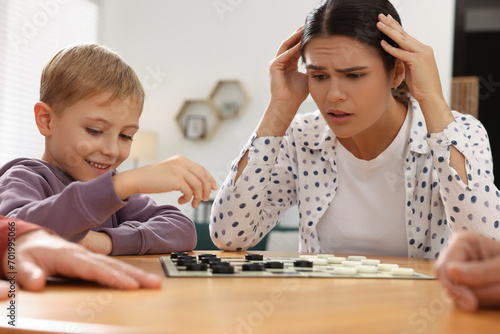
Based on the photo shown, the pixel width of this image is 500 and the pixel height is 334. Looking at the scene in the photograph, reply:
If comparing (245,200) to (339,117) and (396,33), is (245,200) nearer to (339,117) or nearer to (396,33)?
(339,117)

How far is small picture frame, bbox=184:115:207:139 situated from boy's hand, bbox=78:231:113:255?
437 cm

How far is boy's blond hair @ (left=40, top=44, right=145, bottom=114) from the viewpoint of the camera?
50.3 inches

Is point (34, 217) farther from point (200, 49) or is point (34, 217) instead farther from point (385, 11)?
point (200, 49)

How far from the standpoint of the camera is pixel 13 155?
446 cm

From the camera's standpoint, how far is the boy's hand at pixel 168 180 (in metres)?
0.93

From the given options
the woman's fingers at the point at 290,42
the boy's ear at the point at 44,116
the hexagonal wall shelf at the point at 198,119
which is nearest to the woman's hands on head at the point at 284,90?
the woman's fingers at the point at 290,42

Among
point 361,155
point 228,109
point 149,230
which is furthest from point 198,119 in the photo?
point 149,230

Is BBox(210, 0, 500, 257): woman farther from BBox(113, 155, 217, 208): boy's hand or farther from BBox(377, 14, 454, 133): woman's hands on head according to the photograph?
BBox(113, 155, 217, 208): boy's hand

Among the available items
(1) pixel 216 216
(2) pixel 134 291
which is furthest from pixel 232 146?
(2) pixel 134 291

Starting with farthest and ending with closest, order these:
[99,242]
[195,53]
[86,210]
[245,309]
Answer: [195,53] → [99,242] → [86,210] → [245,309]

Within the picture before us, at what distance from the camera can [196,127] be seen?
554cm

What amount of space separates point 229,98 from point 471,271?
16.4 feet

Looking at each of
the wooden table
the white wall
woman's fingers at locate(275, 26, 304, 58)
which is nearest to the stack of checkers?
the wooden table

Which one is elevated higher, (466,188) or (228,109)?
(228,109)
